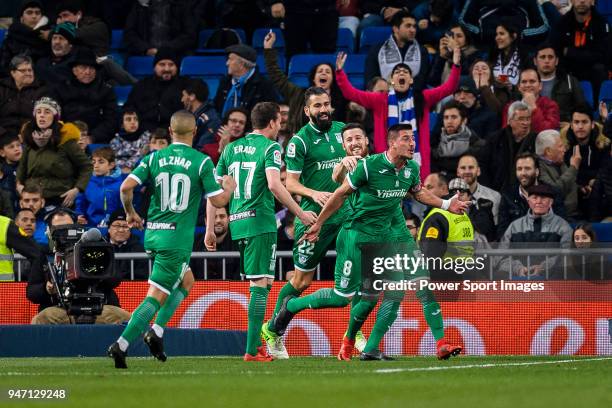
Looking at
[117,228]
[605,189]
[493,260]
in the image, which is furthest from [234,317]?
[605,189]

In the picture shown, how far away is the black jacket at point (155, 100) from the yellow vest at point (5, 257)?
→ 158 inches

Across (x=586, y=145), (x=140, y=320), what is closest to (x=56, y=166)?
(x=586, y=145)

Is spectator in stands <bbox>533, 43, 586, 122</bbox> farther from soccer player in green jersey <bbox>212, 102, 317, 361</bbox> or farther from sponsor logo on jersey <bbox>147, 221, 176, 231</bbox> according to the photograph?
sponsor logo on jersey <bbox>147, 221, 176, 231</bbox>

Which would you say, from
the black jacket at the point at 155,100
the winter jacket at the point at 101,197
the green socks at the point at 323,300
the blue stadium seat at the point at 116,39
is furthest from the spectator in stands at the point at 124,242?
the blue stadium seat at the point at 116,39

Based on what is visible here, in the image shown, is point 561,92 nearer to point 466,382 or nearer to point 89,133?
point 89,133

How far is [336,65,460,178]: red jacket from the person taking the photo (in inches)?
687

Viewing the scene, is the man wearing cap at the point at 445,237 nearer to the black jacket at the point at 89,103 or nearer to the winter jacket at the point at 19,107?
the black jacket at the point at 89,103

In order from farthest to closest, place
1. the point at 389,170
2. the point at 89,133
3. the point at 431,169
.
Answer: the point at 89,133 < the point at 431,169 < the point at 389,170

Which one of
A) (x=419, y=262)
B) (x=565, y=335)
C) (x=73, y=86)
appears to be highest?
(x=73, y=86)

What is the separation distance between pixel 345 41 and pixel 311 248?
27.2 ft

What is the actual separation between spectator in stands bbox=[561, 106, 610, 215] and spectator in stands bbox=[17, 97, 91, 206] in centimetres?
640

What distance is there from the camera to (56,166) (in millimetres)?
18438

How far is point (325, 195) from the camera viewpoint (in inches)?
525

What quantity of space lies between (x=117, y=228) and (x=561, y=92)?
632 centimetres
